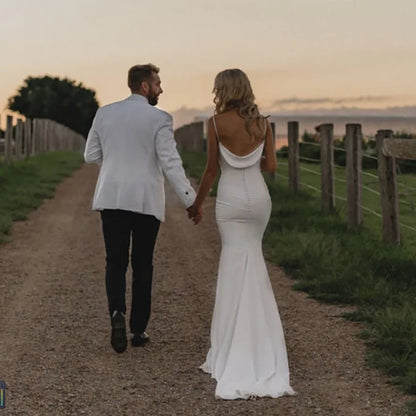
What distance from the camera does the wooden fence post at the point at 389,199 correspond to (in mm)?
9906

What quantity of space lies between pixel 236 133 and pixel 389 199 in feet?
16.6

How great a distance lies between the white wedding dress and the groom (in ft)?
1.38

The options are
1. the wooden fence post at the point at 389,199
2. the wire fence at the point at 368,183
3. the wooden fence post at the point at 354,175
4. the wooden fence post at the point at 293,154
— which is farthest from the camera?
the wooden fence post at the point at 293,154

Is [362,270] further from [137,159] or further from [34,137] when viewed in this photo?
[34,137]

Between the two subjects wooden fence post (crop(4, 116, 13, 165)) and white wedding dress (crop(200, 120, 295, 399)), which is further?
wooden fence post (crop(4, 116, 13, 165))

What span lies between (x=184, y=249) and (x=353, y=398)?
594 centimetres

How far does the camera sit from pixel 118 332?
5961 millimetres

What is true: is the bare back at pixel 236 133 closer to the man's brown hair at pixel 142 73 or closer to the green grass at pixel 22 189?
the man's brown hair at pixel 142 73

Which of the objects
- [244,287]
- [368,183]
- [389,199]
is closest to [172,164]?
[244,287]

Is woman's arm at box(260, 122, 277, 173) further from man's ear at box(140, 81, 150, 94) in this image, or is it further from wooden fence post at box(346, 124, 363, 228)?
wooden fence post at box(346, 124, 363, 228)

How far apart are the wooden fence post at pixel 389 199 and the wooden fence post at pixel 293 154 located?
503 cm

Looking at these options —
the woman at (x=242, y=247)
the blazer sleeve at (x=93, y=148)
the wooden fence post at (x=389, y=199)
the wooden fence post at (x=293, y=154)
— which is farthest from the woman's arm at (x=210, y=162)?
the wooden fence post at (x=293, y=154)

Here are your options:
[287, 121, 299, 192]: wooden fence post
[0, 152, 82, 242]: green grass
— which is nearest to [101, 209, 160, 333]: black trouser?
[0, 152, 82, 242]: green grass

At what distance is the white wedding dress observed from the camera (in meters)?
5.28
